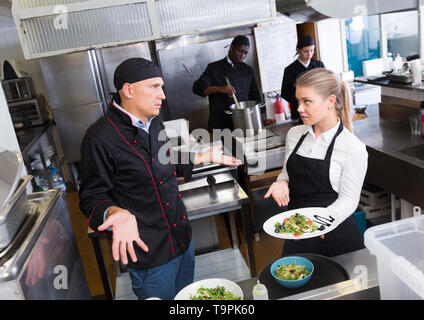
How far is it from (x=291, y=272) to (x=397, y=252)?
0.45 m

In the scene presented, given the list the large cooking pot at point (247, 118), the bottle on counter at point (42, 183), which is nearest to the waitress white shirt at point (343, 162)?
the large cooking pot at point (247, 118)

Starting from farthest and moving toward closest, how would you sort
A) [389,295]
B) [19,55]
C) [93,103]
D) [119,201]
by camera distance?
[19,55] < [93,103] < [119,201] < [389,295]

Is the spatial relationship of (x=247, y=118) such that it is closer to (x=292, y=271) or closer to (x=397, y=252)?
(x=292, y=271)

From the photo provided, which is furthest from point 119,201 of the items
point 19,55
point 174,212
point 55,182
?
point 19,55

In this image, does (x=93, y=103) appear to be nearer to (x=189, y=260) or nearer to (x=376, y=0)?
(x=189, y=260)

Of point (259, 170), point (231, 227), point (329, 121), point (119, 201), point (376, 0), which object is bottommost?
point (231, 227)

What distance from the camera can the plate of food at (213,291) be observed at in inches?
50.4

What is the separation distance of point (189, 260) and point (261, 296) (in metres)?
1.07

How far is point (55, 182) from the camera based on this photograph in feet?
19.8

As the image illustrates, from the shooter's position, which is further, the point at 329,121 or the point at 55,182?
the point at 55,182

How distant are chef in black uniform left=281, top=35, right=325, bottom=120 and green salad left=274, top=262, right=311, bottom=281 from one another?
8.81 ft

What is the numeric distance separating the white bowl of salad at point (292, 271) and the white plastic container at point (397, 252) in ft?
0.97

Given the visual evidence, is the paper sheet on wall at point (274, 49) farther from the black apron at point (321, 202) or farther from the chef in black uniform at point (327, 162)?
the black apron at point (321, 202)

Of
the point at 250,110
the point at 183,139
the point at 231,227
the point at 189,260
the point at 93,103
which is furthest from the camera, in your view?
the point at 93,103
